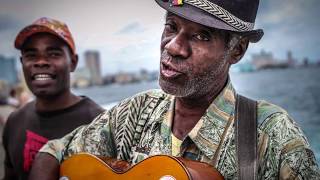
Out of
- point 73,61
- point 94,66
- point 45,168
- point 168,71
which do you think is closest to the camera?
point 168,71

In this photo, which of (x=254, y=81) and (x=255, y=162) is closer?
(x=255, y=162)

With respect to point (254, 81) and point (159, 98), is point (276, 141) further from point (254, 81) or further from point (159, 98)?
point (254, 81)

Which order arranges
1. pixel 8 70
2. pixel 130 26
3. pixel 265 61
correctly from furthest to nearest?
pixel 8 70
pixel 130 26
pixel 265 61

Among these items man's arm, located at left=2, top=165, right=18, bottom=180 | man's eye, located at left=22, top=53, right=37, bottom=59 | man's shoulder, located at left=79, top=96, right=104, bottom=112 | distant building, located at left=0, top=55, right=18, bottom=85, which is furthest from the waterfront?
distant building, located at left=0, top=55, right=18, bottom=85

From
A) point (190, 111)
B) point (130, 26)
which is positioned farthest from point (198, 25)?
point (130, 26)

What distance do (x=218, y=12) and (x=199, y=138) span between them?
1.58 ft

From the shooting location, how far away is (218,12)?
5.59 feet

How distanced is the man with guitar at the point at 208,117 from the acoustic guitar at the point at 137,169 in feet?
0.25

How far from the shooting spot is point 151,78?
3252 millimetres

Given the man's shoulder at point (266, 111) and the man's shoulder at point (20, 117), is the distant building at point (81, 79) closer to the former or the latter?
the man's shoulder at point (20, 117)

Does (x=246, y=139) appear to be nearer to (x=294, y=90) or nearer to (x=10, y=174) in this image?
(x=294, y=90)

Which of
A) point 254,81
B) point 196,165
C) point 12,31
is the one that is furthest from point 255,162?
point 12,31

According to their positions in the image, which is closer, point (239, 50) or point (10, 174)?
point (239, 50)

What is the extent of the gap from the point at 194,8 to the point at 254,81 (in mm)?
1291
